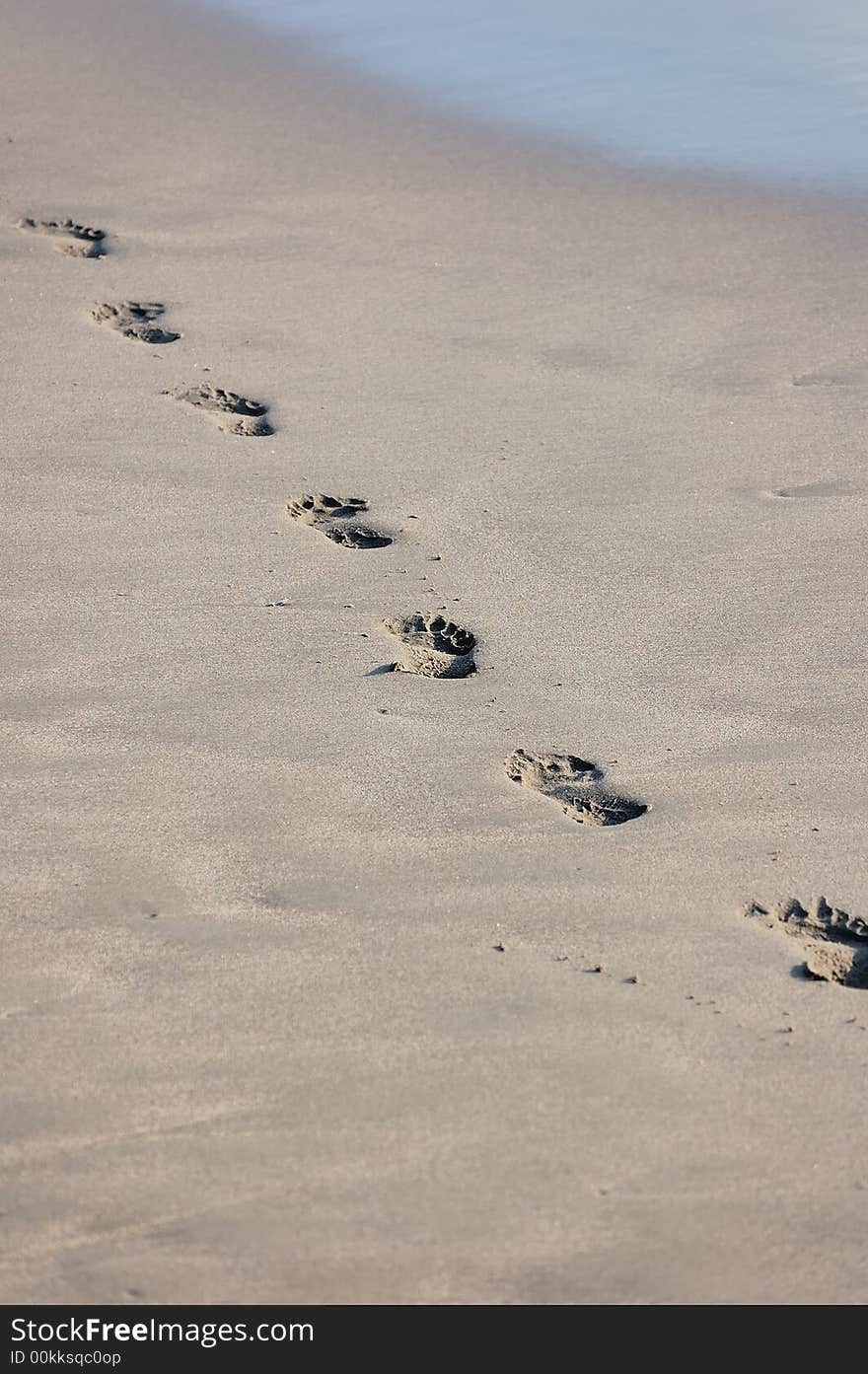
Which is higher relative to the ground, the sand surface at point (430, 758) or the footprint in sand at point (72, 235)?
the footprint in sand at point (72, 235)

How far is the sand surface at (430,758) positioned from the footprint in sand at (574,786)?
0.13ft

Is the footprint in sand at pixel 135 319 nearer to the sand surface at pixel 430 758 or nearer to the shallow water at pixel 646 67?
the sand surface at pixel 430 758

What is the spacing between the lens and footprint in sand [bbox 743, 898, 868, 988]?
2.72 m

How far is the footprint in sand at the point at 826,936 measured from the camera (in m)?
2.72

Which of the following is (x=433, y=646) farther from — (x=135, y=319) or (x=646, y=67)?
(x=646, y=67)

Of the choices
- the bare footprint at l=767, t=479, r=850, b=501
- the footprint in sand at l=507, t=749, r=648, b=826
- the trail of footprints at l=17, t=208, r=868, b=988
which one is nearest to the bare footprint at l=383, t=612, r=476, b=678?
the trail of footprints at l=17, t=208, r=868, b=988

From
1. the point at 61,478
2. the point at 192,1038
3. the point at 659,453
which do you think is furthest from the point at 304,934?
the point at 659,453

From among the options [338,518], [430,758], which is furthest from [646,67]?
[430,758]

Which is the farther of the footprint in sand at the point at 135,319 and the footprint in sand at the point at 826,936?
the footprint in sand at the point at 135,319

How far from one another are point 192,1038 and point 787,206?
17.6 feet

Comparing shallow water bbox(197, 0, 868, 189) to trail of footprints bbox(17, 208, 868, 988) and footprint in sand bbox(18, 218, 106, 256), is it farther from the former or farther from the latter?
trail of footprints bbox(17, 208, 868, 988)

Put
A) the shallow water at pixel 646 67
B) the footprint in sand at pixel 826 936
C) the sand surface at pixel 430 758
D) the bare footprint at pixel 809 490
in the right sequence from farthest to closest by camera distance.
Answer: the shallow water at pixel 646 67 → the bare footprint at pixel 809 490 → the footprint in sand at pixel 826 936 → the sand surface at pixel 430 758

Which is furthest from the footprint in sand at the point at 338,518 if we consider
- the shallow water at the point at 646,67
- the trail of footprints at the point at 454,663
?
the shallow water at the point at 646,67
